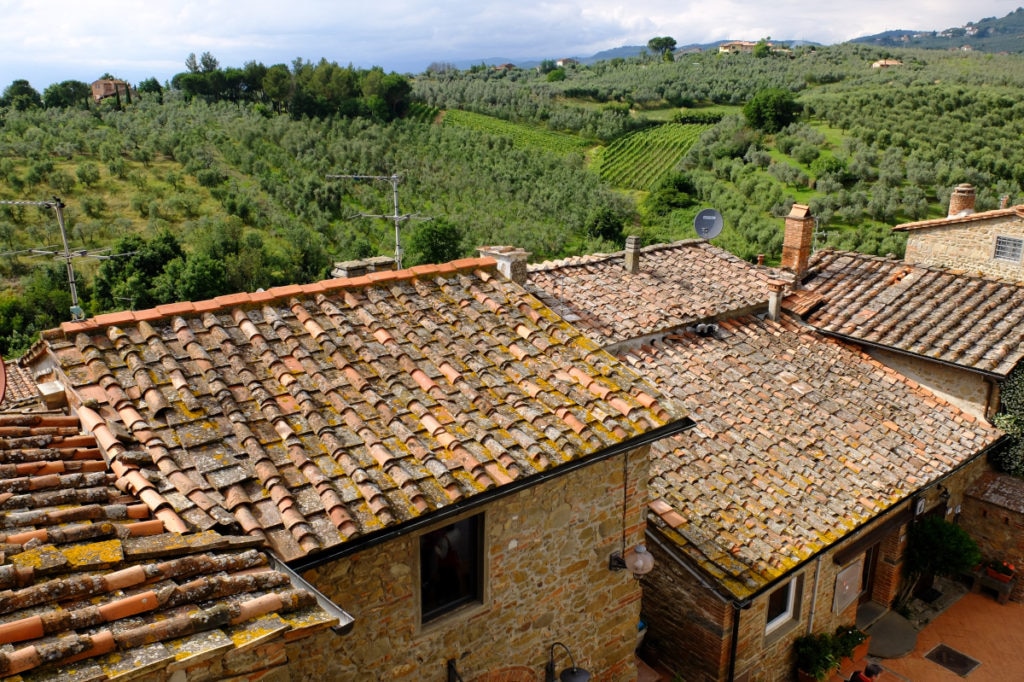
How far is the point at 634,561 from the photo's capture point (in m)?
6.97

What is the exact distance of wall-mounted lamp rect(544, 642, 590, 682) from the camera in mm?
6758

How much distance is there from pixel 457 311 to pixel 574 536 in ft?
8.80

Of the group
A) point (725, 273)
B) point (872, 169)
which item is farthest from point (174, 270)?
point (872, 169)

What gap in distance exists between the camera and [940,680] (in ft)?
36.2

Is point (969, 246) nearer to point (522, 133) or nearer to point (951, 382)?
point (951, 382)

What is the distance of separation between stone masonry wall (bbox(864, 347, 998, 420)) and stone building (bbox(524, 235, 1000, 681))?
188 mm

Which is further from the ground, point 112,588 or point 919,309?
point 112,588

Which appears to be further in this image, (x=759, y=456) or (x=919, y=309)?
(x=919, y=309)

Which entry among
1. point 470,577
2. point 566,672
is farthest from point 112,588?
point 566,672

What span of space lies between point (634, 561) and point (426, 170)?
44.1 metres

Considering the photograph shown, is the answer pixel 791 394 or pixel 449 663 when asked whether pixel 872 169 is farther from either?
pixel 449 663

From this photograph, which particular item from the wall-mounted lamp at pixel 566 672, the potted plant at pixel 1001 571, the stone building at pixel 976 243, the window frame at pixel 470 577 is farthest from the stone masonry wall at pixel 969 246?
the window frame at pixel 470 577

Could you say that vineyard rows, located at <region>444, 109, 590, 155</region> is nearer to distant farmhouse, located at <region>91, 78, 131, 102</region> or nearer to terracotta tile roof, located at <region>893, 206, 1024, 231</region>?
distant farmhouse, located at <region>91, 78, 131, 102</region>

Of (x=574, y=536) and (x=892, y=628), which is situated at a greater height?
(x=574, y=536)
